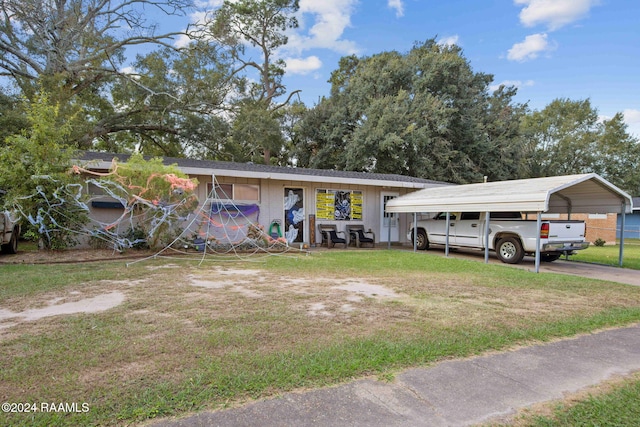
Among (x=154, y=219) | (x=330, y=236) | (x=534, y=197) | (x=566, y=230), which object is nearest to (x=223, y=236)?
(x=154, y=219)

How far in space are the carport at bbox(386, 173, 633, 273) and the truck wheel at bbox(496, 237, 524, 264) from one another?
1.97 feet

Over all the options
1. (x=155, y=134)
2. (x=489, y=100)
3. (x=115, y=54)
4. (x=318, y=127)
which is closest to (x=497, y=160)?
(x=489, y=100)

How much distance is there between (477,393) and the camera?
2.69m

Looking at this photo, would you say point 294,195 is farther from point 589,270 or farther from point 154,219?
point 589,270

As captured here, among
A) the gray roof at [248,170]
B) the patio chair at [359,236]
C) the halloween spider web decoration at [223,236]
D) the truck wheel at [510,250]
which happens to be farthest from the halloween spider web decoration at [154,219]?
the truck wheel at [510,250]

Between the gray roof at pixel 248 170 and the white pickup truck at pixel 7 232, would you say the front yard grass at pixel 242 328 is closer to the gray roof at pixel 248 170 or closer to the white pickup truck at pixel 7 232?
the white pickup truck at pixel 7 232

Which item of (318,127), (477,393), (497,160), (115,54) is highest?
(115,54)

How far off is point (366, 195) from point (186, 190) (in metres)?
7.59

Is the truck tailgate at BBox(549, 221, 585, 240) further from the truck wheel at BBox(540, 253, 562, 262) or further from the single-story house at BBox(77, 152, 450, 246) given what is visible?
the single-story house at BBox(77, 152, 450, 246)

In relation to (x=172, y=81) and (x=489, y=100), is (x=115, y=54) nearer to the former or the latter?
(x=172, y=81)

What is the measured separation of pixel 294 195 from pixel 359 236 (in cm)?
Result: 289

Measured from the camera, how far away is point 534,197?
27.3 ft

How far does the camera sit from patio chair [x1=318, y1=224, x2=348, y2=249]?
1280cm

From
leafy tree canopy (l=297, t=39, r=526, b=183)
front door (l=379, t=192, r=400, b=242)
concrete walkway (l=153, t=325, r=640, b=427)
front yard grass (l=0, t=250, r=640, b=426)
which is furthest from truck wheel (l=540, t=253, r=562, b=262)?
leafy tree canopy (l=297, t=39, r=526, b=183)
